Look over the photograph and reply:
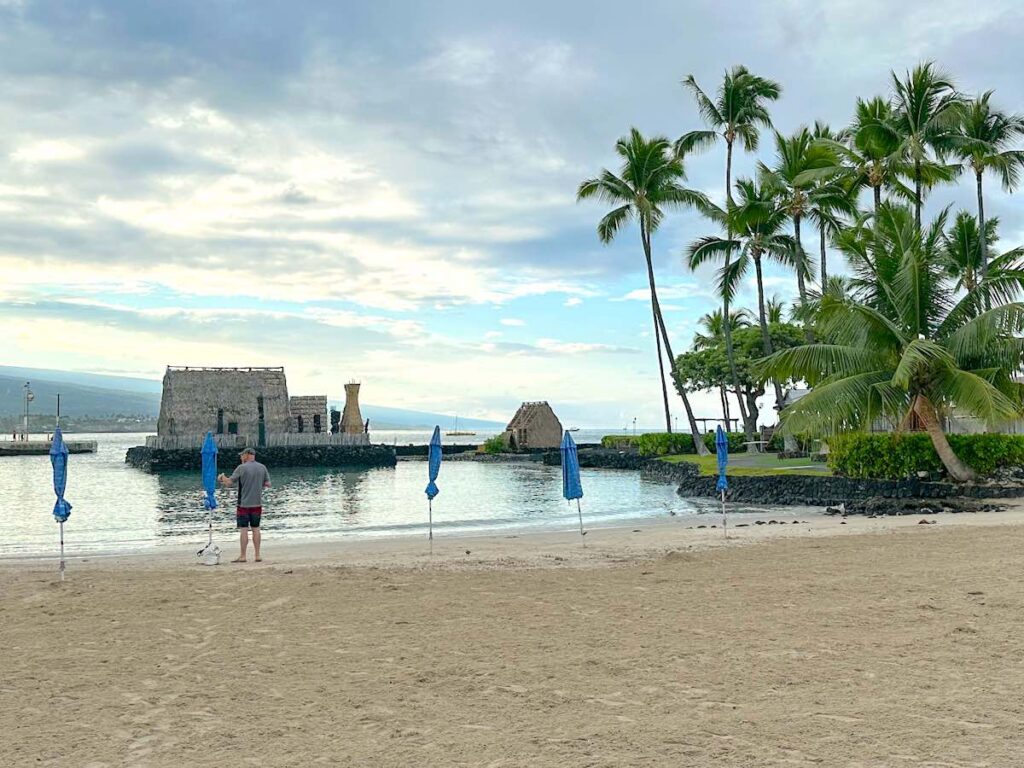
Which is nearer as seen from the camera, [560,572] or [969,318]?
[560,572]

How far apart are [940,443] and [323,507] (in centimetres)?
1810

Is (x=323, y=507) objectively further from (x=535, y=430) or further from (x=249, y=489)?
(x=535, y=430)

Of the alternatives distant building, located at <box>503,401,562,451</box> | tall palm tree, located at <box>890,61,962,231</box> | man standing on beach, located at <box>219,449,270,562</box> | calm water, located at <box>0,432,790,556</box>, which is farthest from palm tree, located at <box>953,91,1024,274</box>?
distant building, located at <box>503,401,562,451</box>

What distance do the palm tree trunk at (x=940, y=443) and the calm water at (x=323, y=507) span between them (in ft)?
19.6

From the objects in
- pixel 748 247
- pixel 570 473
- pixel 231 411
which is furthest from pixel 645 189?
pixel 231 411

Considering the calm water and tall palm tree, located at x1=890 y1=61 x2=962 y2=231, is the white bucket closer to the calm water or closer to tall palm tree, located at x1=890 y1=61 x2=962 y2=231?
the calm water

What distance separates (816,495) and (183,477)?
38.7 m

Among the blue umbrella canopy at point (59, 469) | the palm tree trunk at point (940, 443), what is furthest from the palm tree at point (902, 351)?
the blue umbrella canopy at point (59, 469)

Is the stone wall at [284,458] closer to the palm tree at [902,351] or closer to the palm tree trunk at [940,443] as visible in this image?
the palm tree at [902,351]

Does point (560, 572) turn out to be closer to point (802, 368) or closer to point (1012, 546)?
point (1012, 546)

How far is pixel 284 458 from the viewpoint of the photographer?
62531 millimetres

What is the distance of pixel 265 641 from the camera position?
7.75 meters

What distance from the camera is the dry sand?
5.01 meters

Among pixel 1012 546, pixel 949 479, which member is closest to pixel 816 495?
pixel 949 479
